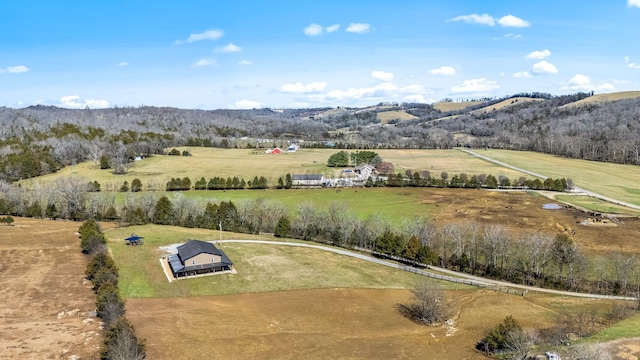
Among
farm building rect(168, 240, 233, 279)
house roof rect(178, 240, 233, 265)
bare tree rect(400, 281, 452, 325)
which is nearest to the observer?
bare tree rect(400, 281, 452, 325)

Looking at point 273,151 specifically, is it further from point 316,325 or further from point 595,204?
point 316,325

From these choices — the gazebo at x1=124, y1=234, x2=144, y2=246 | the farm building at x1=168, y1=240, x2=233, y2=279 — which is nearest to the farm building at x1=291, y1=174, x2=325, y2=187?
the gazebo at x1=124, y1=234, x2=144, y2=246

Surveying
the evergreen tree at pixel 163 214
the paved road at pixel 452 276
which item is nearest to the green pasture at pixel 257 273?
the paved road at pixel 452 276

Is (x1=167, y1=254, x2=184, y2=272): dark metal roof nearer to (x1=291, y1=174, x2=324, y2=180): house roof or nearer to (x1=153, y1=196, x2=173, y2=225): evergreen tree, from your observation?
(x1=153, y1=196, x2=173, y2=225): evergreen tree

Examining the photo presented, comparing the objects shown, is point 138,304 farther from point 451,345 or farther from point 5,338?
point 451,345

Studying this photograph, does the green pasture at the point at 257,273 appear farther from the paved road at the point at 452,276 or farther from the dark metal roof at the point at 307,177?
Answer: the dark metal roof at the point at 307,177
